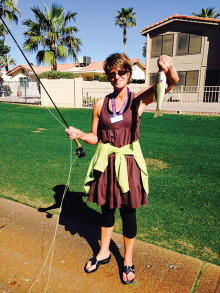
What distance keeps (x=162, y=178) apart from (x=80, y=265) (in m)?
2.55

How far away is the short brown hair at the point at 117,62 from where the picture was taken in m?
1.88

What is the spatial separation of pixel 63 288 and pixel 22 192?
2101mm

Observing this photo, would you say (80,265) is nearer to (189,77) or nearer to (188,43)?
(189,77)

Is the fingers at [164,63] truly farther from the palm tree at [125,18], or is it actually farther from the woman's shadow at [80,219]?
the palm tree at [125,18]

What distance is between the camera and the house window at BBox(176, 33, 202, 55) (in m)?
19.8

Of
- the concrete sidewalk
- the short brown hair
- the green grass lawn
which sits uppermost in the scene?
the short brown hair

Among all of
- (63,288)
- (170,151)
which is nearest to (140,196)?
(63,288)

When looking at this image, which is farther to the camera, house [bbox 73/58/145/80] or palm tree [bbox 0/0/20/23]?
house [bbox 73/58/145/80]

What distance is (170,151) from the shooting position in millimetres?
6188

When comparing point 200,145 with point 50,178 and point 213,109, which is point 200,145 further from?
point 213,109

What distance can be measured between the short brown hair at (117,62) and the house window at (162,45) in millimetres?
21287

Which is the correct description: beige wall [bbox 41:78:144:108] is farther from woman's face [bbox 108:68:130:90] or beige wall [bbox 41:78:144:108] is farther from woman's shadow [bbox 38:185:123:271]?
woman's face [bbox 108:68:130:90]

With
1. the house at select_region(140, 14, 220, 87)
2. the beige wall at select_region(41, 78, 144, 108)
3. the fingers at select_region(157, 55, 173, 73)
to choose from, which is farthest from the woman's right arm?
the house at select_region(140, 14, 220, 87)

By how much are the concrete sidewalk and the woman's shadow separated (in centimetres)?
1
